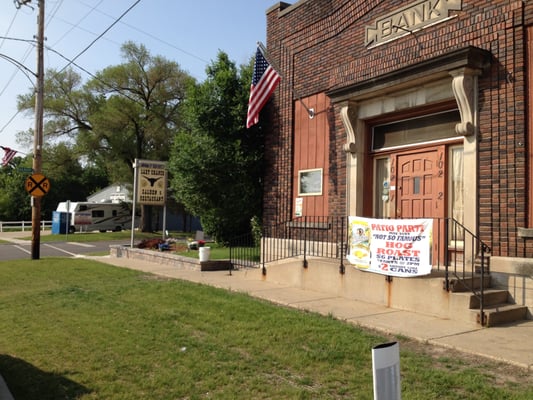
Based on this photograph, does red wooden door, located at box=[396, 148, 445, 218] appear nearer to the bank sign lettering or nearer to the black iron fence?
the black iron fence

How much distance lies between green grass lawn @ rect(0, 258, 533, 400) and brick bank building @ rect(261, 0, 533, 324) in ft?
8.19

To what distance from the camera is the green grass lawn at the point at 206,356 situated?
4590 millimetres

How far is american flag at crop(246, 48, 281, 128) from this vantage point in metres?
12.8

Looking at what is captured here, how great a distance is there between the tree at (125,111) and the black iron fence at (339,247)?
25001 millimetres

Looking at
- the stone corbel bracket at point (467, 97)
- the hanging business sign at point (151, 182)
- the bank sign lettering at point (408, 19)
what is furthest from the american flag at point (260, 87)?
the hanging business sign at point (151, 182)

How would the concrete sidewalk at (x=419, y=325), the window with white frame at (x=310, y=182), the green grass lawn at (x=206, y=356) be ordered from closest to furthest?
1. the green grass lawn at (x=206, y=356)
2. the concrete sidewalk at (x=419, y=325)
3. the window with white frame at (x=310, y=182)

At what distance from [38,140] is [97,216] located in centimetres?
2611

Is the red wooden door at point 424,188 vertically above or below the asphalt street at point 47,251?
above

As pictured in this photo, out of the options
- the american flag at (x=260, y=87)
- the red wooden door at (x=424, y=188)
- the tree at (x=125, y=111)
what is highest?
the tree at (x=125, y=111)

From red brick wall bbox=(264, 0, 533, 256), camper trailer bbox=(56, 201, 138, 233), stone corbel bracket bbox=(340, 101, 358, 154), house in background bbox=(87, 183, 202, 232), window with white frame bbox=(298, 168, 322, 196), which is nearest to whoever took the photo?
red brick wall bbox=(264, 0, 533, 256)

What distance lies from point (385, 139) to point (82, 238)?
2876cm

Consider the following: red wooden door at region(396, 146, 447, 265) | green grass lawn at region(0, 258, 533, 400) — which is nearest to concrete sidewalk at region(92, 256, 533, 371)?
green grass lawn at region(0, 258, 533, 400)

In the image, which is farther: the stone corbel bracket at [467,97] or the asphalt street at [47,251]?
the asphalt street at [47,251]

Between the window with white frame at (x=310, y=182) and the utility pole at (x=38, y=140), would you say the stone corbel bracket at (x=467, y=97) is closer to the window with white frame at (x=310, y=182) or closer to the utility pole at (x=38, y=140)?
the window with white frame at (x=310, y=182)
